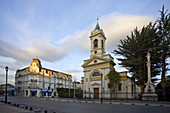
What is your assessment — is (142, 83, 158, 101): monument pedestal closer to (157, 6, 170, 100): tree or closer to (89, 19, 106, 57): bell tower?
(157, 6, 170, 100): tree

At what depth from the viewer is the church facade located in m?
33.3

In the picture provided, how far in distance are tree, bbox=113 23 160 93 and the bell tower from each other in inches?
375

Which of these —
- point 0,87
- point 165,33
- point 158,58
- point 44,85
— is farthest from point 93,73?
point 0,87

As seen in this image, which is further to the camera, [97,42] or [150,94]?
[97,42]

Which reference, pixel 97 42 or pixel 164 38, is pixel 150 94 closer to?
pixel 164 38

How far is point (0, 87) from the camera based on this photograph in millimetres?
98375

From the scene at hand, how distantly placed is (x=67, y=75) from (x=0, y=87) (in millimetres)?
59442

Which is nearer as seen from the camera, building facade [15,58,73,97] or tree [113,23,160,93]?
tree [113,23,160,93]

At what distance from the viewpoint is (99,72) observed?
1448 inches

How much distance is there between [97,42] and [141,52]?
1526 cm

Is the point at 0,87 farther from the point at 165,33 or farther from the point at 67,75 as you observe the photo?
the point at 165,33

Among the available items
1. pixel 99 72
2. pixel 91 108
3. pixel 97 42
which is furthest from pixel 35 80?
pixel 91 108

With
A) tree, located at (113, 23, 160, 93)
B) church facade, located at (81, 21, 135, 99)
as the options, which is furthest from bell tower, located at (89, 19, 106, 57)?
tree, located at (113, 23, 160, 93)

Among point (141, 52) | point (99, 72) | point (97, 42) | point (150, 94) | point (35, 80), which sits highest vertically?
point (97, 42)
